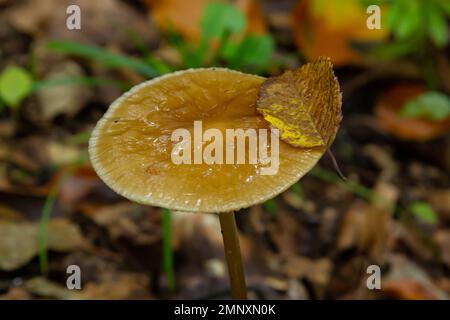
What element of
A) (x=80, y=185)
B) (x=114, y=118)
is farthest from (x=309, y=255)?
(x=114, y=118)

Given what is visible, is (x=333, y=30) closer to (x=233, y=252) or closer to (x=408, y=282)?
(x=408, y=282)

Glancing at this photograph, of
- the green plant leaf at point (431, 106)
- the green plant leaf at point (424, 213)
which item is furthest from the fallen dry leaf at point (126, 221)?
the green plant leaf at point (431, 106)

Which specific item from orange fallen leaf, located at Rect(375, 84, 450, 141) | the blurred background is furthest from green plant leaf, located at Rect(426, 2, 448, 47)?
orange fallen leaf, located at Rect(375, 84, 450, 141)

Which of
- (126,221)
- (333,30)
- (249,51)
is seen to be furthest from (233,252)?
(333,30)

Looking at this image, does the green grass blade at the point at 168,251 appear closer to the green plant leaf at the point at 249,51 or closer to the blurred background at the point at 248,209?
the blurred background at the point at 248,209

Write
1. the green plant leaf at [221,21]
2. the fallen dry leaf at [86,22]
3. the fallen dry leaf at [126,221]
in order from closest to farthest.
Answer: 1. the fallen dry leaf at [126,221]
2. the green plant leaf at [221,21]
3. the fallen dry leaf at [86,22]
